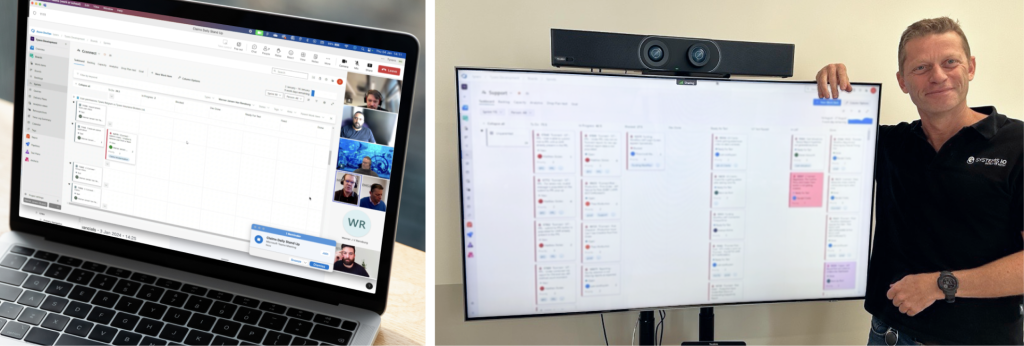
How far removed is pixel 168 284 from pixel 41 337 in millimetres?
141

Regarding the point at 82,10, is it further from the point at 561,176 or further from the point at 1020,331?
the point at 1020,331

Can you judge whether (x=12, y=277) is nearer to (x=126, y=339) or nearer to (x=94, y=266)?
(x=94, y=266)

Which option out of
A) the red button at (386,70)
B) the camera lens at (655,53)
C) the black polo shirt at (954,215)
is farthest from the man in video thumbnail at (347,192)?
the black polo shirt at (954,215)

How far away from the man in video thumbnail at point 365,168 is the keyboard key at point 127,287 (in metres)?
0.34

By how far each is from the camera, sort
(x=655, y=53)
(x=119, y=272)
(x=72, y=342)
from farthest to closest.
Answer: (x=655, y=53)
(x=119, y=272)
(x=72, y=342)

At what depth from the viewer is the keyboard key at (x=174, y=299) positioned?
0.72 metres

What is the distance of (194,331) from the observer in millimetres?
685

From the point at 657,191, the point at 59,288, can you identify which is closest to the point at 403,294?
the point at 59,288

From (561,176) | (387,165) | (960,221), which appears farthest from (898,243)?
(387,165)

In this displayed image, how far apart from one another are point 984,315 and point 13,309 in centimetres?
178

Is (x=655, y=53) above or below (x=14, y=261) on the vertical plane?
above

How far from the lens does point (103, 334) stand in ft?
2.21

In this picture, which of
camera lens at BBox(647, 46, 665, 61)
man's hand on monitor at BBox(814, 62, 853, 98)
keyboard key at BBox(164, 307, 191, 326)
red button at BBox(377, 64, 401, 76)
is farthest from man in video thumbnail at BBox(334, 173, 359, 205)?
man's hand on monitor at BBox(814, 62, 853, 98)

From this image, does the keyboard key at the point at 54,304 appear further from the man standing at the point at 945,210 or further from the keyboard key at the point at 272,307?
the man standing at the point at 945,210
